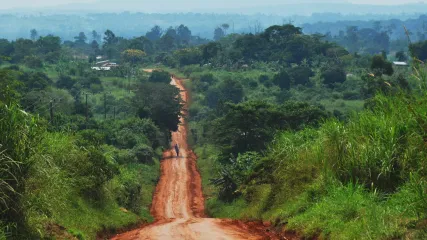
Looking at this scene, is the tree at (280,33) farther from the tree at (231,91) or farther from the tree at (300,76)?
the tree at (231,91)

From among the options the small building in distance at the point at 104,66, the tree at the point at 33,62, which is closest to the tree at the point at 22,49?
the tree at the point at 33,62

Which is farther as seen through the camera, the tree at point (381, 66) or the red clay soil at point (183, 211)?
the tree at point (381, 66)

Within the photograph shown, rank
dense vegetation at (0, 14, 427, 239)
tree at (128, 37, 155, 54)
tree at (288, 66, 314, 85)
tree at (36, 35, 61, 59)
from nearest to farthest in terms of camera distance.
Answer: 1. dense vegetation at (0, 14, 427, 239)
2. tree at (288, 66, 314, 85)
3. tree at (36, 35, 61, 59)
4. tree at (128, 37, 155, 54)

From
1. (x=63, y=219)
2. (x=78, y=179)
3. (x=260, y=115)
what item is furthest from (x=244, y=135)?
(x=63, y=219)

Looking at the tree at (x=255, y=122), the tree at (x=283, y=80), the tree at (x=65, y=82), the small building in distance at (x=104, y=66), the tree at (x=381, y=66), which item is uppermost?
the tree at (x=381, y=66)

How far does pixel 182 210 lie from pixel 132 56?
306ft

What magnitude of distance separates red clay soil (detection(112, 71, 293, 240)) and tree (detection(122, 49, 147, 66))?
47945 millimetres

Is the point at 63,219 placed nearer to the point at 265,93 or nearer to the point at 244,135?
the point at 244,135

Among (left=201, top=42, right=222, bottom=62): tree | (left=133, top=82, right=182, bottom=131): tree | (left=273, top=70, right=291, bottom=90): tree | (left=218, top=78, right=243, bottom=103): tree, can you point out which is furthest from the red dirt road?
(left=201, top=42, right=222, bottom=62): tree

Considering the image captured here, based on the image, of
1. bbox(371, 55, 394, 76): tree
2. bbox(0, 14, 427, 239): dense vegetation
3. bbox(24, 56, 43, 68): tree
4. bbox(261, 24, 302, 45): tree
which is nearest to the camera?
bbox(0, 14, 427, 239): dense vegetation

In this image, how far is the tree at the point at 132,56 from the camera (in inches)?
4863

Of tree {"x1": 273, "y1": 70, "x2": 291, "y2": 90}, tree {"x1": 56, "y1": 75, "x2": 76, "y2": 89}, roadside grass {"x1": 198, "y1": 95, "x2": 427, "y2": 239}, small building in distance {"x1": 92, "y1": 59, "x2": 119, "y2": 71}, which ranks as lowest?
small building in distance {"x1": 92, "y1": 59, "x2": 119, "y2": 71}

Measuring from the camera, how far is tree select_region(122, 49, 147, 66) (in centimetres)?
12352

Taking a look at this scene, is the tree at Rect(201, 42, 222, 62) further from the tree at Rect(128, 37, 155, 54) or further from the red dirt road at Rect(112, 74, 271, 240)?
the red dirt road at Rect(112, 74, 271, 240)
